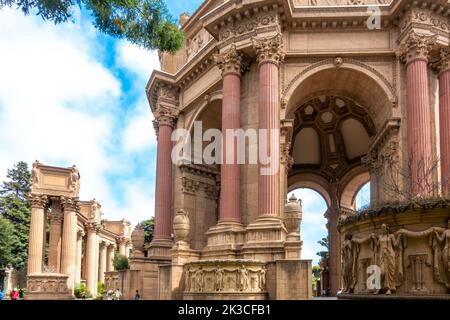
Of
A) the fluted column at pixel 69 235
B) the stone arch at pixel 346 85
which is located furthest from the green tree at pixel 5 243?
the stone arch at pixel 346 85

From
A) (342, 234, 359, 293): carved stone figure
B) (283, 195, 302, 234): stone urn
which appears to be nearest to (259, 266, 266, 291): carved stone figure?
(283, 195, 302, 234): stone urn

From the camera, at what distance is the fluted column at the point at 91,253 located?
4788 centimetres

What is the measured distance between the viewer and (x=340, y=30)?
71.2 feet

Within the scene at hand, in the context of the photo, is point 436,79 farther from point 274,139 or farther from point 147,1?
point 147,1

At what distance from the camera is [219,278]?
15484 millimetres

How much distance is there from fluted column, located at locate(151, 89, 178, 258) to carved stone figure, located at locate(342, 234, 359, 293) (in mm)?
16885

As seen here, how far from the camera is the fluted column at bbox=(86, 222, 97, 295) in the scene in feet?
157

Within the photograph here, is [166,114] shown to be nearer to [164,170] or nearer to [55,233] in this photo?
[164,170]

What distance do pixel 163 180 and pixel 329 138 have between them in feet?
60.8

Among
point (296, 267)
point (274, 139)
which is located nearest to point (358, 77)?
point (274, 139)

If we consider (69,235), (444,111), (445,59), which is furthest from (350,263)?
(69,235)

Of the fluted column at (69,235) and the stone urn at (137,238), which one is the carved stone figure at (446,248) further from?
the fluted column at (69,235)

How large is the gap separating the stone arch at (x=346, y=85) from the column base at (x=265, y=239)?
5.62 meters

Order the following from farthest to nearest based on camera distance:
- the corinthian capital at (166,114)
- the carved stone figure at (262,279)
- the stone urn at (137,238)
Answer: the corinthian capital at (166,114)
the stone urn at (137,238)
the carved stone figure at (262,279)
